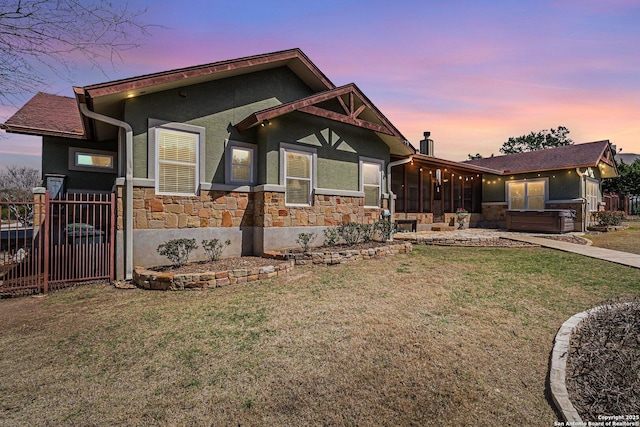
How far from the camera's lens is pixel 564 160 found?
1678 centimetres

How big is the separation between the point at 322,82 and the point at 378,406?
9.57m

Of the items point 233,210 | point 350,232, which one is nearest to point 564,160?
point 350,232

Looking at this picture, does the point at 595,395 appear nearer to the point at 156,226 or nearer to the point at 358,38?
the point at 156,226

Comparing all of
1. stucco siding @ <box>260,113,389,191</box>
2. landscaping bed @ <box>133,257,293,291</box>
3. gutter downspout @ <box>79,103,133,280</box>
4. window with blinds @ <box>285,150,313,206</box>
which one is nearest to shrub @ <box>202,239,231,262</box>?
landscaping bed @ <box>133,257,293,291</box>

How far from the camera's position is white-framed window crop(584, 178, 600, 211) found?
1684cm

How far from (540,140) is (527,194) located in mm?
34128

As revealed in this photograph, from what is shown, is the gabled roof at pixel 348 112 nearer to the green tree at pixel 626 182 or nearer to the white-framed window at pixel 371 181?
the white-framed window at pixel 371 181

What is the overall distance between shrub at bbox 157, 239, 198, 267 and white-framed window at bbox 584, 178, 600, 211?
20.5m

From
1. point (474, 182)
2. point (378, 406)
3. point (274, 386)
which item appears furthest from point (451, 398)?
point (474, 182)

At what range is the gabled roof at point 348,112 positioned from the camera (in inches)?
314

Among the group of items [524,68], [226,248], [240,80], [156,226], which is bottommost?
[226,248]

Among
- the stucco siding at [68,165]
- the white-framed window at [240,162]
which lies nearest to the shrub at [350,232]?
the white-framed window at [240,162]

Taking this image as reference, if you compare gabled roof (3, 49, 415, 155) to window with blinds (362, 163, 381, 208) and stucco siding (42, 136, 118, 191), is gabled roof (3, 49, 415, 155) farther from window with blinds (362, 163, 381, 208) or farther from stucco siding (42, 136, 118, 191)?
window with blinds (362, 163, 381, 208)

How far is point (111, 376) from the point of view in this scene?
2.97 metres
